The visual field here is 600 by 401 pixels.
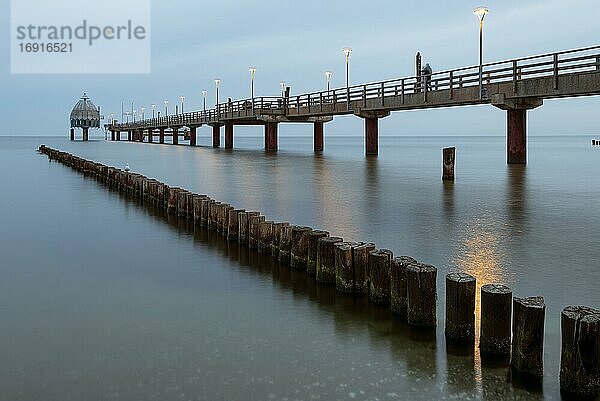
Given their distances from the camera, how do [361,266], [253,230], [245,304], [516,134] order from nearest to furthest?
[361,266] → [245,304] → [253,230] → [516,134]

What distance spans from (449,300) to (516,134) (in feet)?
111

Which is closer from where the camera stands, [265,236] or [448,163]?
[265,236]

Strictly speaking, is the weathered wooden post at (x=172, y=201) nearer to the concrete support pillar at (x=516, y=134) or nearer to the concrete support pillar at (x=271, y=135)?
the concrete support pillar at (x=516, y=134)

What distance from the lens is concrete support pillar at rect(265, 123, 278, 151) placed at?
7562cm

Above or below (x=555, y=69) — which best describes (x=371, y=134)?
below

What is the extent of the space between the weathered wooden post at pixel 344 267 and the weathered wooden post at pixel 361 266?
68 mm

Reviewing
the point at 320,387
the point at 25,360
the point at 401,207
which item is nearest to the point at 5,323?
the point at 25,360

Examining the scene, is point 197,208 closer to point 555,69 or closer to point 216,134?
point 555,69

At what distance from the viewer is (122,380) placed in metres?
7.56

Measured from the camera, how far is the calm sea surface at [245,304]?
294 inches

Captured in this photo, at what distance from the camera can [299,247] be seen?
12438mm

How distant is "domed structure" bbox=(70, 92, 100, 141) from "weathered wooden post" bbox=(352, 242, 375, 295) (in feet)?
553

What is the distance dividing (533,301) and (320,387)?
2576mm

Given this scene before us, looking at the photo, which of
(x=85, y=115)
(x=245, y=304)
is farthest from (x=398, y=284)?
(x=85, y=115)
